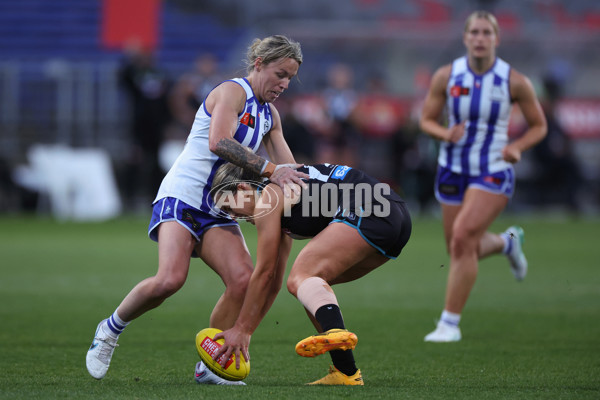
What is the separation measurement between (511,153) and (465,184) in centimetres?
40

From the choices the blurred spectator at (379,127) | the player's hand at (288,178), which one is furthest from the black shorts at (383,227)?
the blurred spectator at (379,127)

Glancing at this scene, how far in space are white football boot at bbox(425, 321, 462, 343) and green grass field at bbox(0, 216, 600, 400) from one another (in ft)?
0.39

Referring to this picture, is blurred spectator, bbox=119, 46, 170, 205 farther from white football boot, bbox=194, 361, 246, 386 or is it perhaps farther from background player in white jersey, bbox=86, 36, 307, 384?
white football boot, bbox=194, 361, 246, 386

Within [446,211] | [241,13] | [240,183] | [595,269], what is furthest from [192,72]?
[240,183]

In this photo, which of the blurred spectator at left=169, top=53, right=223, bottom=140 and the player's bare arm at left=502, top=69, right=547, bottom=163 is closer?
the player's bare arm at left=502, top=69, right=547, bottom=163

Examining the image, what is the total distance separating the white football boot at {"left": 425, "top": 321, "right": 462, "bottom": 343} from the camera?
5953 millimetres

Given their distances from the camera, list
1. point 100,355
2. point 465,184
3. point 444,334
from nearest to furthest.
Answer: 1. point 100,355
2. point 444,334
3. point 465,184

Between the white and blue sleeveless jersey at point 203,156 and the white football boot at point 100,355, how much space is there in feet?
2.56

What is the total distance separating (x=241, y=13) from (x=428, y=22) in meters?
4.76

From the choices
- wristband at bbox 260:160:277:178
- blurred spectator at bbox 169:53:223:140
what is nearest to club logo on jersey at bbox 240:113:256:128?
wristband at bbox 260:160:277:178

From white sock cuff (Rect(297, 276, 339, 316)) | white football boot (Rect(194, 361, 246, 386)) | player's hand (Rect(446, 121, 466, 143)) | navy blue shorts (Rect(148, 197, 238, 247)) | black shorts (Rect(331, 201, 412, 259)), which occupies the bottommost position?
white football boot (Rect(194, 361, 246, 386))

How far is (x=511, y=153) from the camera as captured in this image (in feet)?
20.7

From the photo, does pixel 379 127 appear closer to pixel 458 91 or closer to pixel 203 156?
pixel 458 91

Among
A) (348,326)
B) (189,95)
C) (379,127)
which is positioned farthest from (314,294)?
(379,127)
